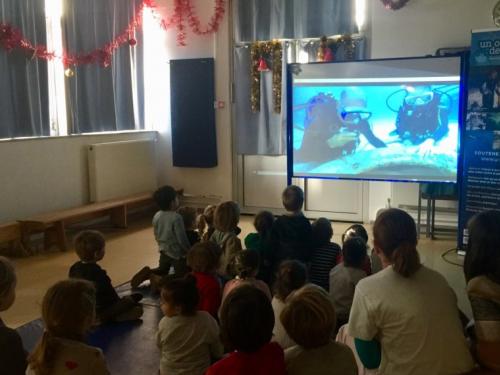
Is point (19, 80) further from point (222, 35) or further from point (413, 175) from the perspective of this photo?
point (413, 175)

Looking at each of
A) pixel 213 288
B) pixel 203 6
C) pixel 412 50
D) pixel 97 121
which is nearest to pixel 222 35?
pixel 203 6

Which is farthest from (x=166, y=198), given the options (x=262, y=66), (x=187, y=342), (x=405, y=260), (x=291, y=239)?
(x=262, y=66)

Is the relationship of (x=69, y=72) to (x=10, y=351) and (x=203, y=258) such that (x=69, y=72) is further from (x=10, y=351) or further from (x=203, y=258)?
(x=10, y=351)

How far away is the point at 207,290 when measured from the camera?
283 cm

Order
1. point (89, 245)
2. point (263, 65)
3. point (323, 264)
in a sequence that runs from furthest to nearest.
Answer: point (263, 65) → point (323, 264) → point (89, 245)

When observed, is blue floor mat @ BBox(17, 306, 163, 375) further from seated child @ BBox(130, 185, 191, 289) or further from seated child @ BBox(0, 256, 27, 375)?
seated child @ BBox(0, 256, 27, 375)

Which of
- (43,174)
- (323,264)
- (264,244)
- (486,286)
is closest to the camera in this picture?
(486,286)

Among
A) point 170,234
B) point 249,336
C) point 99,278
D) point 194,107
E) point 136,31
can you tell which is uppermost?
point 136,31

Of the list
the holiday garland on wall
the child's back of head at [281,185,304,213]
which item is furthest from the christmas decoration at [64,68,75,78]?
the child's back of head at [281,185,304,213]

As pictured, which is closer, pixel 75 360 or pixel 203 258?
pixel 75 360

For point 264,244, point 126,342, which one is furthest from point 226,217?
point 126,342

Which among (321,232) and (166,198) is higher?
(166,198)

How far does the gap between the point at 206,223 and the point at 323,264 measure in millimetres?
1101

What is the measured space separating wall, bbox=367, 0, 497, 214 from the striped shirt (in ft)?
9.30
